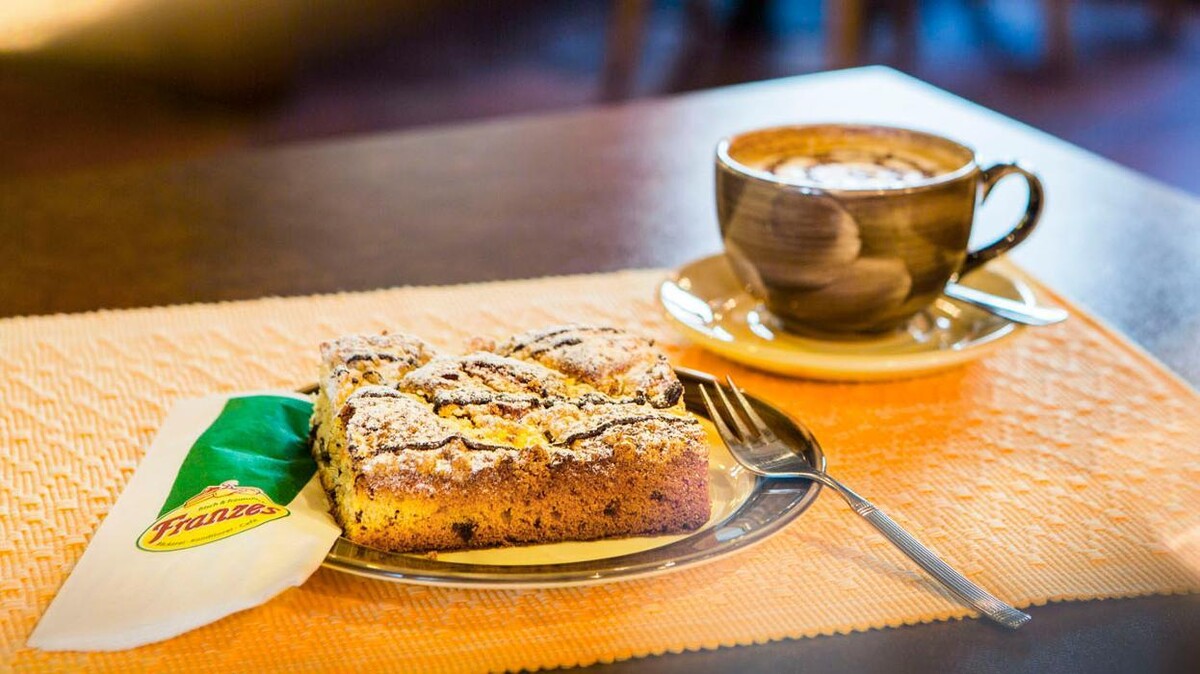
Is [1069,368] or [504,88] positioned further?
[504,88]

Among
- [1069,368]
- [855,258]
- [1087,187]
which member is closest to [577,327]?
[855,258]

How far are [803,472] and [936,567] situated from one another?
94 millimetres

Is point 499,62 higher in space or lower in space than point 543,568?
lower

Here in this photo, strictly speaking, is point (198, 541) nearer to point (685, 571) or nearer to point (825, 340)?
point (685, 571)

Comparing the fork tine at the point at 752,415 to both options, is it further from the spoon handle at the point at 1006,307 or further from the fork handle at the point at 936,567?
the spoon handle at the point at 1006,307

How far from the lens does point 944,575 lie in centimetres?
66

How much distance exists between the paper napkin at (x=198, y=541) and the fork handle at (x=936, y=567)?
1.00 feet

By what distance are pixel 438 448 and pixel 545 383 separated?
10 cm

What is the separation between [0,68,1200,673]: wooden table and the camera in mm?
1146

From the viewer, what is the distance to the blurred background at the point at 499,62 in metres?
3.96

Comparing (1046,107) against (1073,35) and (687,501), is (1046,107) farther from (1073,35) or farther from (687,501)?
(687,501)

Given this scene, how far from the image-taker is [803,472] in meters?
→ 0.72

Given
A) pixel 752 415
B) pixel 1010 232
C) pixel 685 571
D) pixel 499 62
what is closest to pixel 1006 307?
pixel 1010 232

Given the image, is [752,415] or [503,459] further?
[752,415]
